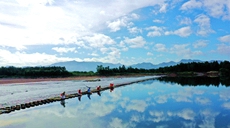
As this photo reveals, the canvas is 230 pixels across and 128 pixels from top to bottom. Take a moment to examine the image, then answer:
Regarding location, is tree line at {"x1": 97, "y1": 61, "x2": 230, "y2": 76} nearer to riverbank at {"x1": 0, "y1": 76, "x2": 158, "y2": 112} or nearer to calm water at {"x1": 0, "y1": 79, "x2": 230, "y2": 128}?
riverbank at {"x1": 0, "y1": 76, "x2": 158, "y2": 112}

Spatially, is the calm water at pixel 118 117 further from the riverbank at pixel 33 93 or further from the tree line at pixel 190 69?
the tree line at pixel 190 69

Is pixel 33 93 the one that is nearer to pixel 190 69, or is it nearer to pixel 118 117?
pixel 118 117

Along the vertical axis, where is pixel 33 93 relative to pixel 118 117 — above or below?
above

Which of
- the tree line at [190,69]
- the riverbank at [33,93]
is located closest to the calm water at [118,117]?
the riverbank at [33,93]

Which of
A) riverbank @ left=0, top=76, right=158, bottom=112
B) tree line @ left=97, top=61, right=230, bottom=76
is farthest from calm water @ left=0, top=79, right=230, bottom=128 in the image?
tree line @ left=97, top=61, right=230, bottom=76

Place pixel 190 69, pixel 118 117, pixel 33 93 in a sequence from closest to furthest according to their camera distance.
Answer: pixel 118 117, pixel 33 93, pixel 190 69

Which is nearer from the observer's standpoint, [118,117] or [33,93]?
[118,117]

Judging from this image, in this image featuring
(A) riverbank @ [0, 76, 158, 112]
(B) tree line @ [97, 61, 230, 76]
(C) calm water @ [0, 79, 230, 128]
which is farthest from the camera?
(B) tree line @ [97, 61, 230, 76]

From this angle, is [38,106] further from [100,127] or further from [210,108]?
[210,108]

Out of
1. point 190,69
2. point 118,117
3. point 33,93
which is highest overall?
point 190,69

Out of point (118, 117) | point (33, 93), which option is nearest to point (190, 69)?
point (33, 93)

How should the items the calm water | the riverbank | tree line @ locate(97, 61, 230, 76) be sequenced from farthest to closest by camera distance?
1. tree line @ locate(97, 61, 230, 76)
2. the riverbank
3. the calm water

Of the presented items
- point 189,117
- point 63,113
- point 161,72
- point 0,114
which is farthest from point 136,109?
point 161,72

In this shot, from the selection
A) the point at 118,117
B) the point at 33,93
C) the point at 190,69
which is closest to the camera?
the point at 118,117
